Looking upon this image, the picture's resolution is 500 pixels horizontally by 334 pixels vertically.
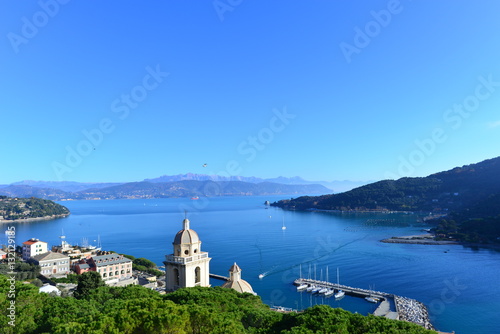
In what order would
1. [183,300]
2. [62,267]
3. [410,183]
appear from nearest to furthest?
[183,300] → [62,267] → [410,183]

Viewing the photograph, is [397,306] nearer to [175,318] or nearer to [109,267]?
[175,318]

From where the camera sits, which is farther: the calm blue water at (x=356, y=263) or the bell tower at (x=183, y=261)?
the calm blue water at (x=356, y=263)

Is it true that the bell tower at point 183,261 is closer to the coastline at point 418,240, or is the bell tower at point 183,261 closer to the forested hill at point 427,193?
the coastline at point 418,240

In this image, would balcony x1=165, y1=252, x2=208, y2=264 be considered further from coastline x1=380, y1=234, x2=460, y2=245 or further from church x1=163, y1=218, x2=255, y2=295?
coastline x1=380, y1=234, x2=460, y2=245

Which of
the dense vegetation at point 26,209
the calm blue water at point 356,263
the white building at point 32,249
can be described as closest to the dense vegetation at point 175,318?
the calm blue water at point 356,263

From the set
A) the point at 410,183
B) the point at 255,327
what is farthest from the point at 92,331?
the point at 410,183

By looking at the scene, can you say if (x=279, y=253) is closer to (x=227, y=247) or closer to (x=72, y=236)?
(x=227, y=247)

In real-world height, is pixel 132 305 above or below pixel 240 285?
above
